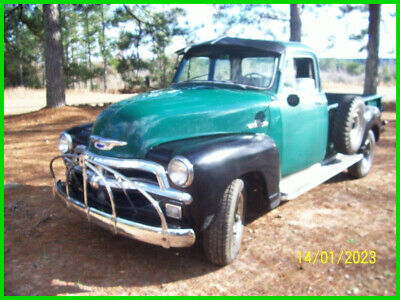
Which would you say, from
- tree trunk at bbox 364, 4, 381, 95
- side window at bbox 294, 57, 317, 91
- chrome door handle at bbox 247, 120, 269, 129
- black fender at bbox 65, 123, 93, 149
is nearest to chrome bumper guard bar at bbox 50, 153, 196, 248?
black fender at bbox 65, 123, 93, 149

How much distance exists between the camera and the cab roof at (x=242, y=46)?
14.2 ft

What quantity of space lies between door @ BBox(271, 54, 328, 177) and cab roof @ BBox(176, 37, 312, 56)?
0.49 ft

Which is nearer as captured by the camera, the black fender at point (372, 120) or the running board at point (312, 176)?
the running board at point (312, 176)

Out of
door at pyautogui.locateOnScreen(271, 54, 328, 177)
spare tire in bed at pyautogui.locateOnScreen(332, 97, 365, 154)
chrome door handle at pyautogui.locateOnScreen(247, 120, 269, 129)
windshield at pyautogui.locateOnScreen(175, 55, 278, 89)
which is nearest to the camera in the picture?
chrome door handle at pyautogui.locateOnScreen(247, 120, 269, 129)

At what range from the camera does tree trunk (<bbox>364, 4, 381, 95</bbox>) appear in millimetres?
13203

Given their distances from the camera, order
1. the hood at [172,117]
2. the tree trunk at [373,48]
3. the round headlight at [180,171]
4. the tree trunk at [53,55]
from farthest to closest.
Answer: the tree trunk at [373,48] < the tree trunk at [53,55] < the hood at [172,117] < the round headlight at [180,171]

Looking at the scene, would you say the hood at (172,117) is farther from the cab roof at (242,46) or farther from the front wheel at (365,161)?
the front wheel at (365,161)

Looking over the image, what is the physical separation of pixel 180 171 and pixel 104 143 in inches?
33.8

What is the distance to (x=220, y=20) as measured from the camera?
12.7m

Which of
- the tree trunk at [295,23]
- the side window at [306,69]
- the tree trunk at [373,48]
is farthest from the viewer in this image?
the tree trunk at [373,48]

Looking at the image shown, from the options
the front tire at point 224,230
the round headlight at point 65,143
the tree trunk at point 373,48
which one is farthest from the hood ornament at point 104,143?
the tree trunk at point 373,48

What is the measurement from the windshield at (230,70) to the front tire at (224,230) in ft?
5.08

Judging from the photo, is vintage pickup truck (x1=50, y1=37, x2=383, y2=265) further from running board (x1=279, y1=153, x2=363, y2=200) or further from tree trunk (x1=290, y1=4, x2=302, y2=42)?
tree trunk (x1=290, y1=4, x2=302, y2=42)

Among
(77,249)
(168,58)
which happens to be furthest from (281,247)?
(168,58)
